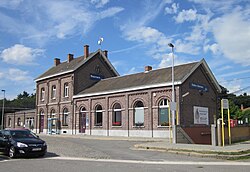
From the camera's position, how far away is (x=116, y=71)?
43.1 metres

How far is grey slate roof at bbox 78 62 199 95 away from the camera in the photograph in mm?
28256

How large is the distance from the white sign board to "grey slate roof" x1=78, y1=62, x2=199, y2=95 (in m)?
4.03

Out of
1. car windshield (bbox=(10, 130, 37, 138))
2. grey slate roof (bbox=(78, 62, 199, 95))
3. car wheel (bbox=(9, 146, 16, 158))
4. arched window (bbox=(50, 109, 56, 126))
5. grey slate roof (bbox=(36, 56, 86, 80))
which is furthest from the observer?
arched window (bbox=(50, 109, 56, 126))

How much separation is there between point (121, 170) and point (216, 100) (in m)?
25.2

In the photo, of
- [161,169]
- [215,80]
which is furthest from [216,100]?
[161,169]

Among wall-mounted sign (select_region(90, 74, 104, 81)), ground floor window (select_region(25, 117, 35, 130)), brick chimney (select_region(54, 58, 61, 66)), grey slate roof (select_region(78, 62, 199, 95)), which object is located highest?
brick chimney (select_region(54, 58, 61, 66))

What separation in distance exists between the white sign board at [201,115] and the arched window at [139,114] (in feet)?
17.5

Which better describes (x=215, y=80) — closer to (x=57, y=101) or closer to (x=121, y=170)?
(x=57, y=101)

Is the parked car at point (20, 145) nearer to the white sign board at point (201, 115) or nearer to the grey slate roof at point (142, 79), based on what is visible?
the grey slate roof at point (142, 79)

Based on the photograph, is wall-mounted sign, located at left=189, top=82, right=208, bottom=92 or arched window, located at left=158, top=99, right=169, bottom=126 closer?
arched window, located at left=158, top=99, right=169, bottom=126

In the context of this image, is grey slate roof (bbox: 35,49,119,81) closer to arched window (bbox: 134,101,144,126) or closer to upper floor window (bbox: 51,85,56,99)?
upper floor window (bbox: 51,85,56,99)

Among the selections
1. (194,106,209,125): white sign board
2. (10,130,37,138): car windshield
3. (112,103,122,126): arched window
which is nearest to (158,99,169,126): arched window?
(194,106,209,125): white sign board

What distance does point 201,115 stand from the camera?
29.7 m

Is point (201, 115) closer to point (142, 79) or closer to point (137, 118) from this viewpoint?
point (137, 118)
